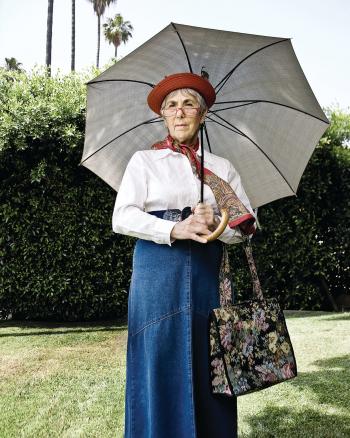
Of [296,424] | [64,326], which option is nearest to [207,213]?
[296,424]

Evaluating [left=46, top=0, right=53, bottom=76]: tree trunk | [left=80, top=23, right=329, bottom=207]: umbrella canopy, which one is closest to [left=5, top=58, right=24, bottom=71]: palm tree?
[left=46, top=0, right=53, bottom=76]: tree trunk

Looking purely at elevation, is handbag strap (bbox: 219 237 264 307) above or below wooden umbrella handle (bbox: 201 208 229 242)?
→ below

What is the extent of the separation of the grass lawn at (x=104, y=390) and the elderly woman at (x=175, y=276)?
4.34 feet

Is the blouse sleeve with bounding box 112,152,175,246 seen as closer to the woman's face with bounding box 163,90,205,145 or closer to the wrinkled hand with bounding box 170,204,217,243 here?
the wrinkled hand with bounding box 170,204,217,243

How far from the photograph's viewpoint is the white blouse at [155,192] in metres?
2.09

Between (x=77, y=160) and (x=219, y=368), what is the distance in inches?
216

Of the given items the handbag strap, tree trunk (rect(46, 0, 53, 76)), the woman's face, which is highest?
tree trunk (rect(46, 0, 53, 76))

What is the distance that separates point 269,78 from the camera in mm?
2736

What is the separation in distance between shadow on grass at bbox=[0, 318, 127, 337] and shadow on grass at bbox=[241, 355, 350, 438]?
10.8 ft

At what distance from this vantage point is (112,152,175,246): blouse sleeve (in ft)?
6.77

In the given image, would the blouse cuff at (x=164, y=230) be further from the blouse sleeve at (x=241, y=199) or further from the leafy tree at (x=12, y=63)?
the leafy tree at (x=12, y=63)

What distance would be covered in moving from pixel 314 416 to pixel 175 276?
2075 mm

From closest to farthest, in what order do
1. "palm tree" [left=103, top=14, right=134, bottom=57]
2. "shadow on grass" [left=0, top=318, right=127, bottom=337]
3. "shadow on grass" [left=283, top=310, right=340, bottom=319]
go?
"shadow on grass" [left=0, top=318, right=127, bottom=337] → "shadow on grass" [left=283, top=310, right=340, bottom=319] → "palm tree" [left=103, top=14, right=134, bottom=57]

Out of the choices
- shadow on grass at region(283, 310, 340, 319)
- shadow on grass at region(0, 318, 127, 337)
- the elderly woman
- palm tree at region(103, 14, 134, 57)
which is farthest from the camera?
palm tree at region(103, 14, 134, 57)
